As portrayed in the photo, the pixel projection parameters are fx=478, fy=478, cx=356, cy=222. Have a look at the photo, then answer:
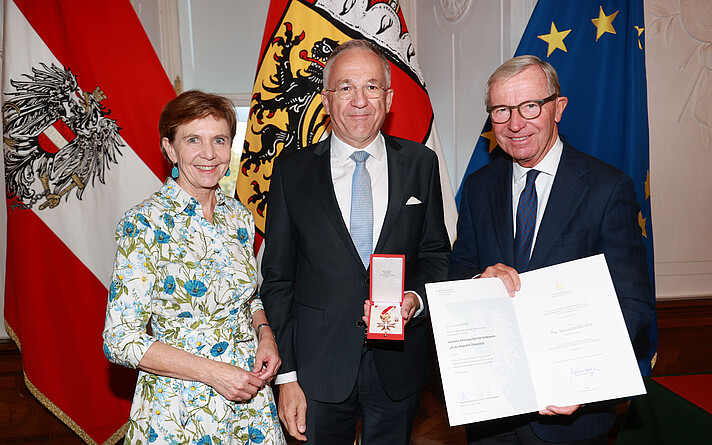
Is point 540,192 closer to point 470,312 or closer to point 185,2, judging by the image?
point 470,312

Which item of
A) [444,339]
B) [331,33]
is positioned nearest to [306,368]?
[444,339]

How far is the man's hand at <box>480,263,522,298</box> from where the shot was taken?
1.43m

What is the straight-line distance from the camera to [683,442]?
1772mm

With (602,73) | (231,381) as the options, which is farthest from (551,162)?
(602,73)

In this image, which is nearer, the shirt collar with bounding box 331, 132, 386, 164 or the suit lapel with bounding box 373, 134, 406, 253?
the suit lapel with bounding box 373, 134, 406, 253

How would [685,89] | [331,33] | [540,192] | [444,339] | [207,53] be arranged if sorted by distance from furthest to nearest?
[207,53], [685,89], [331,33], [540,192], [444,339]

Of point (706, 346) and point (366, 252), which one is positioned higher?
point (366, 252)

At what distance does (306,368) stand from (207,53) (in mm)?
2669

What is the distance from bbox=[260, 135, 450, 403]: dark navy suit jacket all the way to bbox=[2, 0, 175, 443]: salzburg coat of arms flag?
1.25 metres

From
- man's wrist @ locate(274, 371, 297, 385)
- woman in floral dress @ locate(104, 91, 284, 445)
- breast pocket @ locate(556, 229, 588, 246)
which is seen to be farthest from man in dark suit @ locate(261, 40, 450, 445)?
breast pocket @ locate(556, 229, 588, 246)

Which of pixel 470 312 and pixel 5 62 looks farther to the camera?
pixel 5 62

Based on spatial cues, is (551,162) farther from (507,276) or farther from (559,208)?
(507,276)

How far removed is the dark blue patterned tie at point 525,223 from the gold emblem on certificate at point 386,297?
435 mm

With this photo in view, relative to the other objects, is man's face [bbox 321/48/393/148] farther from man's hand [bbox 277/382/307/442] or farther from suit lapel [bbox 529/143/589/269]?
man's hand [bbox 277/382/307/442]
